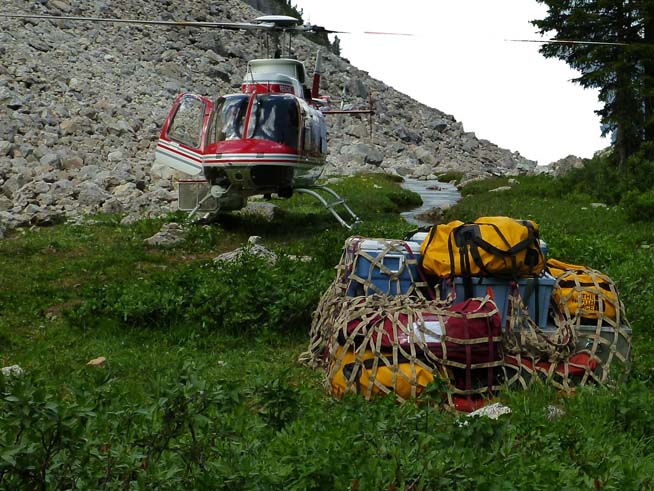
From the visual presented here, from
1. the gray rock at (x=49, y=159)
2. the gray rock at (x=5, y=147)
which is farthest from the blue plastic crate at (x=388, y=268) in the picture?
the gray rock at (x=5, y=147)

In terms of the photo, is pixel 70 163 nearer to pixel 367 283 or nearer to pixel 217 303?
pixel 217 303

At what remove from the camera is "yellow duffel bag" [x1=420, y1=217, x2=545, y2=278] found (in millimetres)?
7027

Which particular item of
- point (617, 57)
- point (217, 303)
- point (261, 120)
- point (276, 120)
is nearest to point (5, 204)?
point (261, 120)

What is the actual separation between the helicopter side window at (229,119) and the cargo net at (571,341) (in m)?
9.56

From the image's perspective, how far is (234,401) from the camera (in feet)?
12.6

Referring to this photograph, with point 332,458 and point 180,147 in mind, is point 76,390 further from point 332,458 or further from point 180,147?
point 180,147

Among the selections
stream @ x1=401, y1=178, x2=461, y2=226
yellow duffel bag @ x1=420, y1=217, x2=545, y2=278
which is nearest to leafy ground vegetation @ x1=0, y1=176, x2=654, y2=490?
yellow duffel bag @ x1=420, y1=217, x2=545, y2=278

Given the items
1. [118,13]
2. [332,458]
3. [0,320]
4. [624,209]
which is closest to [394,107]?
[118,13]

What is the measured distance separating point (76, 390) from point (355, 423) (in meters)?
1.63

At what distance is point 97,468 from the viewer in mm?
3422

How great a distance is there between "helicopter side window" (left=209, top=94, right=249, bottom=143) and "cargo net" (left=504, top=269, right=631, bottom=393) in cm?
956

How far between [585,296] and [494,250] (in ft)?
3.39

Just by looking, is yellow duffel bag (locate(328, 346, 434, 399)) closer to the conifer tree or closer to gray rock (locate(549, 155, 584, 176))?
the conifer tree

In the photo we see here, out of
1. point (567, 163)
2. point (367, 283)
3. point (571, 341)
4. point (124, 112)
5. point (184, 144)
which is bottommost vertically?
point (571, 341)
